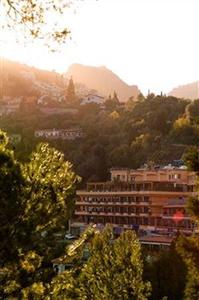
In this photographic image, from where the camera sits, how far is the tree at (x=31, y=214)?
879 cm

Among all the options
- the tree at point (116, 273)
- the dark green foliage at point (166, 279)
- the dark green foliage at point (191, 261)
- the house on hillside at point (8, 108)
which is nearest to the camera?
the dark green foliage at point (191, 261)

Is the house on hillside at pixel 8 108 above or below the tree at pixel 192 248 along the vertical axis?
above

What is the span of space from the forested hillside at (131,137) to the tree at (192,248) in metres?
60.9

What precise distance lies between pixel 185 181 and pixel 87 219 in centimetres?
1156

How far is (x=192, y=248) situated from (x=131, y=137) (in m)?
86.3

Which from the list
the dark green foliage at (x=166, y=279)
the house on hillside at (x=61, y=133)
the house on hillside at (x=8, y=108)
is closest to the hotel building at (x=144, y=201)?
the dark green foliage at (x=166, y=279)

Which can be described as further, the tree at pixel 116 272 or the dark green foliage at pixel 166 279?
the dark green foliage at pixel 166 279

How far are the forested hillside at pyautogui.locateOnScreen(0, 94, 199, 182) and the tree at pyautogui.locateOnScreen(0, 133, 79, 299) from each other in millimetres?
67140

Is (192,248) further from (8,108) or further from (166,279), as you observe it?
(8,108)

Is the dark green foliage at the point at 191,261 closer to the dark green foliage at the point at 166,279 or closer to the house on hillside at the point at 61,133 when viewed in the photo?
the dark green foliage at the point at 166,279

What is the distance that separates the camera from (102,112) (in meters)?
135

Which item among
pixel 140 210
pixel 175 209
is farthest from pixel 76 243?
pixel 140 210

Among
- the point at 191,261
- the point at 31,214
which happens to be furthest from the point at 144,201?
the point at 31,214

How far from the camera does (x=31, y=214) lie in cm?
920
